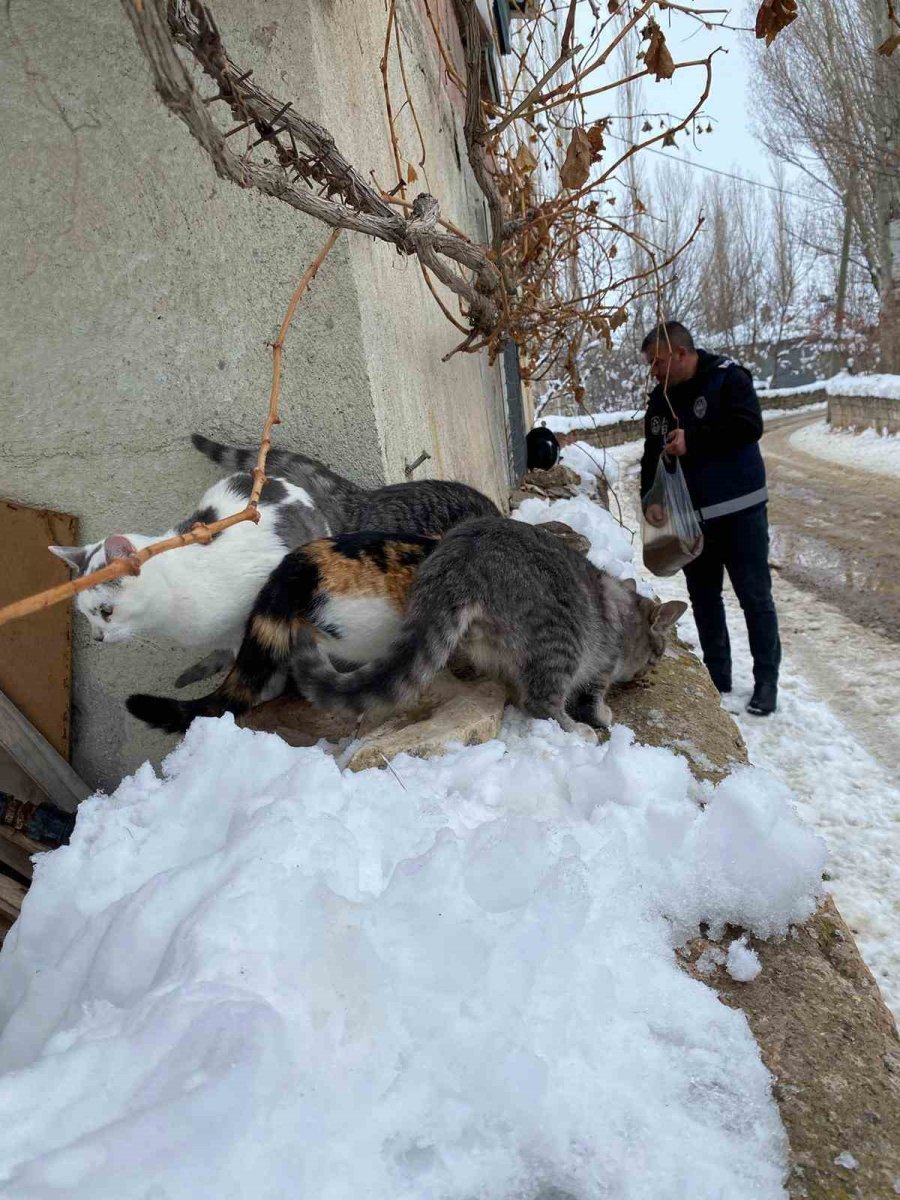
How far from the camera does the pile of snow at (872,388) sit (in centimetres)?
1355

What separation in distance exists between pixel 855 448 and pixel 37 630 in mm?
13811

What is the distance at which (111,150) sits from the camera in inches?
98.7

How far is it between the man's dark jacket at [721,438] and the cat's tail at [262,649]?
2.84m

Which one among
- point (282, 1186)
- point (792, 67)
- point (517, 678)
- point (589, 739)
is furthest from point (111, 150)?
point (792, 67)

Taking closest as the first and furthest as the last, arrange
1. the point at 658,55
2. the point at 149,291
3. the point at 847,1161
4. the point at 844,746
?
1. the point at 847,1161
2. the point at 149,291
3. the point at 658,55
4. the point at 844,746

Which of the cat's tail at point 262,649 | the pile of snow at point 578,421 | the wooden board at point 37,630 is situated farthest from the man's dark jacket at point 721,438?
the pile of snow at point 578,421

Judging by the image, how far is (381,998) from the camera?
3.79 ft

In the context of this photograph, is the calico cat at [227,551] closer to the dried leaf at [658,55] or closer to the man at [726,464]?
the dried leaf at [658,55]

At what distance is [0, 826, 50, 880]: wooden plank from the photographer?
106 inches

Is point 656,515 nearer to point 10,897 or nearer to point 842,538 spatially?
point 10,897

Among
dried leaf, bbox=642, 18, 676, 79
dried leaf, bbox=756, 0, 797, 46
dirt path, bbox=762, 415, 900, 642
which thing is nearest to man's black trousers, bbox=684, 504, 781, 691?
dirt path, bbox=762, 415, 900, 642

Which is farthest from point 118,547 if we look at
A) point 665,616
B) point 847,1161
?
point 665,616

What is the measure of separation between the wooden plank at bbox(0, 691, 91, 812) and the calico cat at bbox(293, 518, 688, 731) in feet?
4.29

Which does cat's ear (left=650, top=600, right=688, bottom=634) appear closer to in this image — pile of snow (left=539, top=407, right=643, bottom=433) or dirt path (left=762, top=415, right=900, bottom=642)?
dirt path (left=762, top=415, right=900, bottom=642)
